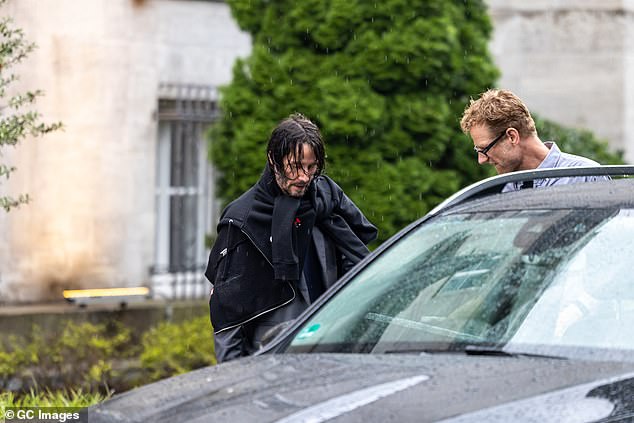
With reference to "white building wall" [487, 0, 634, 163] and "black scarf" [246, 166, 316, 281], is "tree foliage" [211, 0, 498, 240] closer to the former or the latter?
"white building wall" [487, 0, 634, 163]

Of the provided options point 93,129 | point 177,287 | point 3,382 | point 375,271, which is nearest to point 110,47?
point 93,129

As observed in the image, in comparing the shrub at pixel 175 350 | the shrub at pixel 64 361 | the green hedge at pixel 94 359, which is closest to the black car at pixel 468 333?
the green hedge at pixel 94 359

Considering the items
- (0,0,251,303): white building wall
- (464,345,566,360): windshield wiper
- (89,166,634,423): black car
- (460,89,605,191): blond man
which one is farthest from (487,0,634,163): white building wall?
(464,345,566,360): windshield wiper

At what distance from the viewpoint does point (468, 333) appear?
11.1 ft

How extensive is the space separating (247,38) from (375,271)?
839 centimetres

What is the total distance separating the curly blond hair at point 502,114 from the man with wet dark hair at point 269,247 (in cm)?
78

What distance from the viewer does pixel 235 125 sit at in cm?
1005

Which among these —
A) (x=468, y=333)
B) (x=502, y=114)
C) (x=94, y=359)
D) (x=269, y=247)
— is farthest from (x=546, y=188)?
(x=94, y=359)

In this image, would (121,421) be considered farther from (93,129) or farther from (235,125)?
(93,129)

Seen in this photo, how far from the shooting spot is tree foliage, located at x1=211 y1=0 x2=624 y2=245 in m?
9.53

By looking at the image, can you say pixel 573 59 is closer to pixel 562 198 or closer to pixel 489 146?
pixel 489 146

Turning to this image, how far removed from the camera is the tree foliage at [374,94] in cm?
953

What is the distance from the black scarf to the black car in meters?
0.89

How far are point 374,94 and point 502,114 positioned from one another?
4491mm
